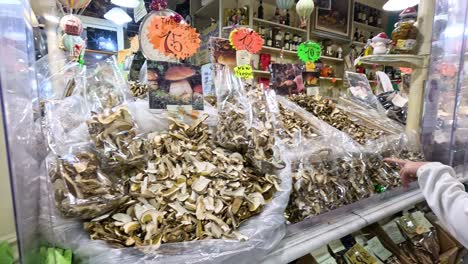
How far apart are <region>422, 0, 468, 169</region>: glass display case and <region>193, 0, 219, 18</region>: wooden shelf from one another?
322 cm

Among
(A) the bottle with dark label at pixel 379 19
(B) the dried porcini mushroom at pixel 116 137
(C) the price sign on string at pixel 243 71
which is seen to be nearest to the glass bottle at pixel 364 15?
(A) the bottle with dark label at pixel 379 19

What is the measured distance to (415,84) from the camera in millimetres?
1468

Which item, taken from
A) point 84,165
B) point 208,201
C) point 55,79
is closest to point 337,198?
point 208,201

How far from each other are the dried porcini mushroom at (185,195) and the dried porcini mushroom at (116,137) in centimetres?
6

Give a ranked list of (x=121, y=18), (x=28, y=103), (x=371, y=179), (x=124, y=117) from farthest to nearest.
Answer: (x=121, y=18)
(x=371, y=179)
(x=124, y=117)
(x=28, y=103)

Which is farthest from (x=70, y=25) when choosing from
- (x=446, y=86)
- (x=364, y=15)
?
(x=364, y=15)

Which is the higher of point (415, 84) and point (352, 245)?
point (415, 84)

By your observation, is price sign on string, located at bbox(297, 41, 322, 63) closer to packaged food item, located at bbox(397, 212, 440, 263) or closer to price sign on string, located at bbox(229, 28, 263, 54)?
price sign on string, located at bbox(229, 28, 263, 54)

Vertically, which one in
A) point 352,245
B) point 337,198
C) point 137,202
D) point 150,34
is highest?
point 150,34

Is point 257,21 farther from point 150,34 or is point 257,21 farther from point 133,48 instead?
point 150,34

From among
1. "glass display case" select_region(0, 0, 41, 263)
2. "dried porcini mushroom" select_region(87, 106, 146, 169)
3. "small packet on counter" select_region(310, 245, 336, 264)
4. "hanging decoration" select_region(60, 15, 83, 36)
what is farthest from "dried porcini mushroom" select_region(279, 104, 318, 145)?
"hanging decoration" select_region(60, 15, 83, 36)

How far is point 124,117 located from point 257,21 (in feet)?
12.1

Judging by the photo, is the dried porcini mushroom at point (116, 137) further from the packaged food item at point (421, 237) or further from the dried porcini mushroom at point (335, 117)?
the packaged food item at point (421, 237)

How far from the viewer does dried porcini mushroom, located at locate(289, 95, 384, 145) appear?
128 centimetres
